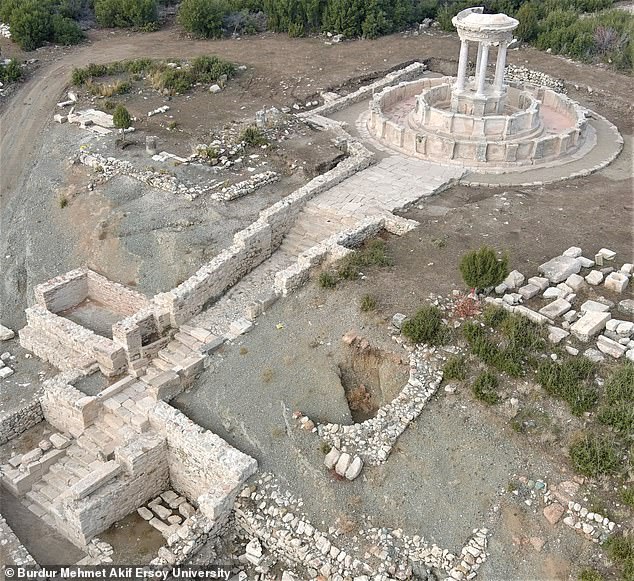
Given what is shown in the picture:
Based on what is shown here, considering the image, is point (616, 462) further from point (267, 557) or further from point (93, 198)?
point (93, 198)

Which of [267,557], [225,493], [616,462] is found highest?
[616,462]

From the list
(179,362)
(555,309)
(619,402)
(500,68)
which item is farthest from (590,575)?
(500,68)

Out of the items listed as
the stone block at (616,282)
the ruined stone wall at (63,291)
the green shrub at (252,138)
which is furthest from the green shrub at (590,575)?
the green shrub at (252,138)

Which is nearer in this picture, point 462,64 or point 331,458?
point 331,458

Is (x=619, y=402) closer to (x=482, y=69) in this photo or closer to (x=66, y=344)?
(x=66, y=344)

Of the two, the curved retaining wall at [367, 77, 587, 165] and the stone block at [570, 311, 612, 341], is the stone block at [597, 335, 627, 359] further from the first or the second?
the curved retaining wall at [367, 77, 587, 165]

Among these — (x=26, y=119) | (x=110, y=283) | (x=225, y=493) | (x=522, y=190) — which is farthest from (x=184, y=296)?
(x=26, y=119)

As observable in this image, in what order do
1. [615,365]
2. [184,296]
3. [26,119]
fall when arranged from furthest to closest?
1. [26,119]
2. [184,296]
3. [615,365]

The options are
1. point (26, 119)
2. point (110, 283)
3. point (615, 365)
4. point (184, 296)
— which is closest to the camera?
point (615, 365)
